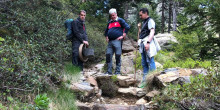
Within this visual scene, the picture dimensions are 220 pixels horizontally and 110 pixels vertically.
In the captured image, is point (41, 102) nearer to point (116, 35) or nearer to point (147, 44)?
point (147, 44)

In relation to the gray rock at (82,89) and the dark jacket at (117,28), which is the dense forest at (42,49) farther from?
the dark jacket at (117,28)

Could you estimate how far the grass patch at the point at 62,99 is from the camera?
11.7 ft

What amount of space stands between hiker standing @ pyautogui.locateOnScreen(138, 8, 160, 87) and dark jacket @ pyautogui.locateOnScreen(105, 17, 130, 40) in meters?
1.02

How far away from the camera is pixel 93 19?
1513cm

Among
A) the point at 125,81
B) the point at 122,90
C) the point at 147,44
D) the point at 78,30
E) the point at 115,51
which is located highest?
the point at 78,30

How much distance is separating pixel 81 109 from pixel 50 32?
8.48 feet

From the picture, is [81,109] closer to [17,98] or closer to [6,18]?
[17,98]

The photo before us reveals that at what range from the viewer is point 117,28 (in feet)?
20.4

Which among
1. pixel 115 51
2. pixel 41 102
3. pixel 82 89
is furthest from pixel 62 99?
pixel 115 51

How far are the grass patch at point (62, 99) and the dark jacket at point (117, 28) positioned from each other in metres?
2.78

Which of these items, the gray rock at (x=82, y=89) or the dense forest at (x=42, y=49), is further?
the gray rock at (x=82, y=89)

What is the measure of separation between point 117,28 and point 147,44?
1.54m

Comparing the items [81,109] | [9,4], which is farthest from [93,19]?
[81,109]

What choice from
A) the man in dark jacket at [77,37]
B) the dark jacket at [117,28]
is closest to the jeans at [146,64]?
the dark jacket at [117,28]
